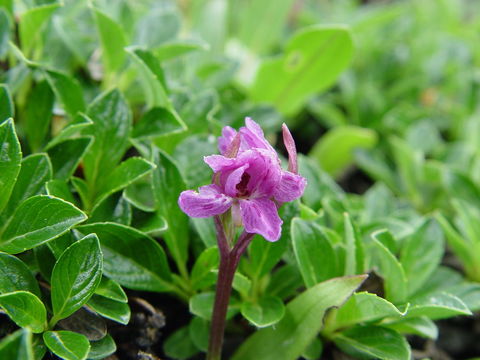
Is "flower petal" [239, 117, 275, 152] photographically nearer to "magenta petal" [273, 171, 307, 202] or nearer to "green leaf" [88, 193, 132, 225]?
"magenta petal" [273, 171, 307, 202]

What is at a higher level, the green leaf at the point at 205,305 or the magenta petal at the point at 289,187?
the magenta petal at the point at 289,187

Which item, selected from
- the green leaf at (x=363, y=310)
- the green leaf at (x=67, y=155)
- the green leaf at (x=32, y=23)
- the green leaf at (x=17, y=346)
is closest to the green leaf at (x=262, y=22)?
the green leaf at (x=32, y=23)

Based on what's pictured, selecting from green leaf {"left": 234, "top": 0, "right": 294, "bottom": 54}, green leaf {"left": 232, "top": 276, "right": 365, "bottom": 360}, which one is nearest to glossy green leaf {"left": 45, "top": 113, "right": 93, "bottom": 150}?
green leaf {"left": 232, "top": 276, "right": 365, "bottom": 360}

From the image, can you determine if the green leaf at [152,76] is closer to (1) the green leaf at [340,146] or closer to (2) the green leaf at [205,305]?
(2) the green leaf at [205,305]

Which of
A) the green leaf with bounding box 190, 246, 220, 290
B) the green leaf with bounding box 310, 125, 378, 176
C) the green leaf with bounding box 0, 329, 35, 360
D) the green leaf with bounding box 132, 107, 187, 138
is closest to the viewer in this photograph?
the green leaf with bounding box 0, 329, 35, 360

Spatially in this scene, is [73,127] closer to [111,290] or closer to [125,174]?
[125,174]

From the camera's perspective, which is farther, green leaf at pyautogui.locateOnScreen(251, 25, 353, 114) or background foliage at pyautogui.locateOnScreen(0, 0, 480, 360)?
green leaf at pyautogui.locateOnScreen(251, 25, 353, 114)

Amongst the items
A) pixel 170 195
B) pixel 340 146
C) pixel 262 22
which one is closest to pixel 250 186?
pixel 170 195

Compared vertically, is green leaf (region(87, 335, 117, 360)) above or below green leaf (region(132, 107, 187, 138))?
below
